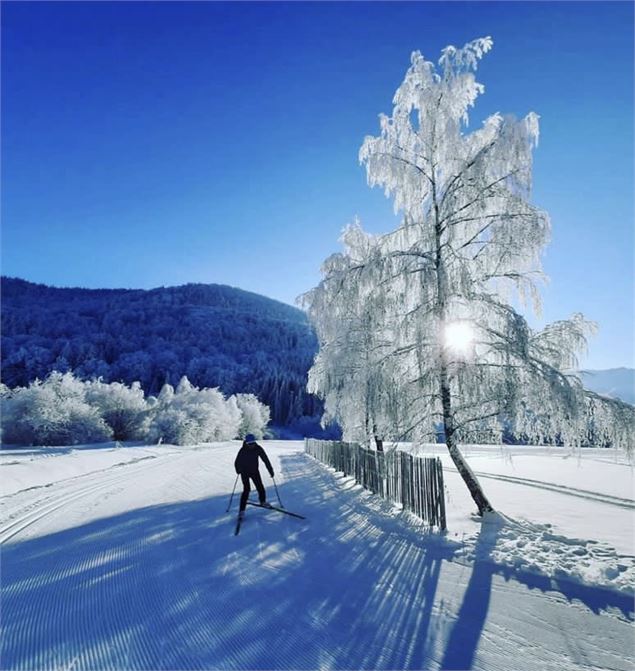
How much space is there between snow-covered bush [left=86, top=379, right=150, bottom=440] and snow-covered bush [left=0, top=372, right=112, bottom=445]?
678cm

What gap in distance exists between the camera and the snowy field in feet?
10.1

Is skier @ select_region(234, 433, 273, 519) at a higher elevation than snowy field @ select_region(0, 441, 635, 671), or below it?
higher

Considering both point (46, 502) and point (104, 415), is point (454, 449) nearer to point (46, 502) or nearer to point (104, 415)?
point (46, 502)

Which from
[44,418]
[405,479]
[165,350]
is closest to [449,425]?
[405,479]

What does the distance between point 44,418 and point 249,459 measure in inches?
1316

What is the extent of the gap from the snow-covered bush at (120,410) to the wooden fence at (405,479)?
40.0 meters

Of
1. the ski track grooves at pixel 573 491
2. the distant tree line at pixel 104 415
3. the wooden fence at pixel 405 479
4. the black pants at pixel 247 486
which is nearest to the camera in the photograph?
the wooden fence at pixel 405 479

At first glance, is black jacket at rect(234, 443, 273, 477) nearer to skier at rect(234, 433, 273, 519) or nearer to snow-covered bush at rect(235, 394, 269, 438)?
skier at rect(234, 433, 273, 519)

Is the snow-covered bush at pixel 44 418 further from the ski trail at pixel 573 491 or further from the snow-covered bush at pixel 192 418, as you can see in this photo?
the ski trail at pixel 573 491

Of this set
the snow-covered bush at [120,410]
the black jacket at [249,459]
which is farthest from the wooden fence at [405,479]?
the snow-covered bush at [120,410]

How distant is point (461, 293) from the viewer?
7215 millimetres

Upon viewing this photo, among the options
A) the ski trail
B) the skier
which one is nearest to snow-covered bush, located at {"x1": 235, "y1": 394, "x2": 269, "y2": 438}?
the ski trail

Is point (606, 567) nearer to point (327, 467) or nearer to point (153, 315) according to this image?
point (327, 467)

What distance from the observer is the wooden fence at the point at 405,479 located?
6777mm
